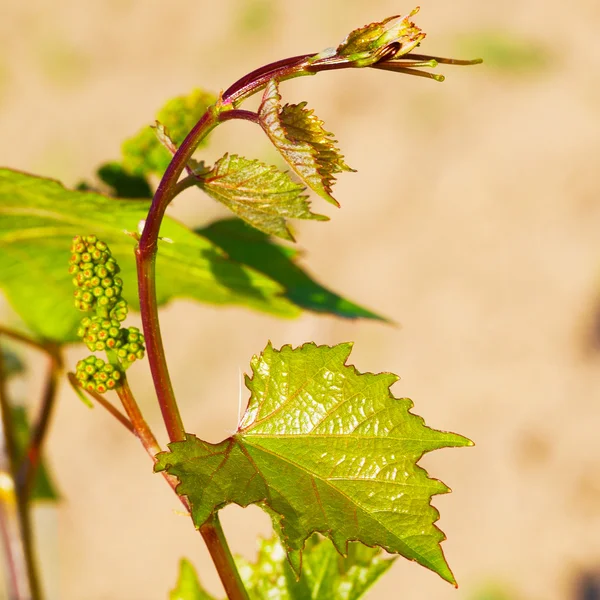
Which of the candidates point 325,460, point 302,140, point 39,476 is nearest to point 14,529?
point 39,476

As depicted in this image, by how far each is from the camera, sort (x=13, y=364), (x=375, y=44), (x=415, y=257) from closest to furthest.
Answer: (x=375, y=44) → (x=13, y=364) → (x=415, y=257)

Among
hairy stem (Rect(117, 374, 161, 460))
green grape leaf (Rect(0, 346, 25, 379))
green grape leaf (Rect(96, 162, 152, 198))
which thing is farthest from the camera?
green grape leaf (Rect(0, 346, 25, 379))

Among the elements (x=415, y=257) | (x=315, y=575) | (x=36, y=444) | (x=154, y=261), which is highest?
(x=415, y=257)

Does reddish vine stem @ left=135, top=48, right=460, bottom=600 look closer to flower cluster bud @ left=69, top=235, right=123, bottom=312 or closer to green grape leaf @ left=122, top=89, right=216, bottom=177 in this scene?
flower cluster bud @ left=69, top=235, right=123, bottom=312

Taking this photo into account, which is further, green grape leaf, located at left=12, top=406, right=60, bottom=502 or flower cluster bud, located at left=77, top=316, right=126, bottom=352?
green grape leaf, located at left=12, top=406, right=60, bottom=502

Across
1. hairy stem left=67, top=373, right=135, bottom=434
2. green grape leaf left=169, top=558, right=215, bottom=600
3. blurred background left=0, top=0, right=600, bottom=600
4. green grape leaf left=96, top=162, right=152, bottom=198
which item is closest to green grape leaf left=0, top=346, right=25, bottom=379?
green grape leaf left=96, top=162, right=152, bottom=198

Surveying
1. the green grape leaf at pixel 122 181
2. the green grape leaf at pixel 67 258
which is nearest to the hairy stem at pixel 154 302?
the green grape leaf at pixel 67 258

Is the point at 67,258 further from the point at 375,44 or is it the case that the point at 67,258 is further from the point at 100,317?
the point at 375,44
